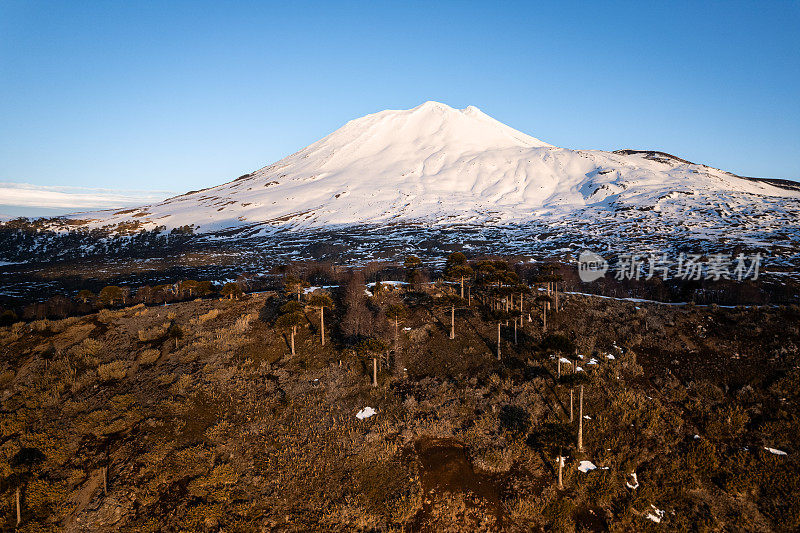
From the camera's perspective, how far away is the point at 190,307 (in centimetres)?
3834

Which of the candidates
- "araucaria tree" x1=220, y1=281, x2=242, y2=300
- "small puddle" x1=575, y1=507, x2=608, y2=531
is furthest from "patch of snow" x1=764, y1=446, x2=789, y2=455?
"araucaria tree" x1=220, y1=281, x2=242, y2=300

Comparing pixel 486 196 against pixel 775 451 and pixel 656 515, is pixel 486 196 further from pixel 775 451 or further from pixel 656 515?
pixel 656 515

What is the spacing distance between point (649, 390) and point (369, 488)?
18634 millimetres

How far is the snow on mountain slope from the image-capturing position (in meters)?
125

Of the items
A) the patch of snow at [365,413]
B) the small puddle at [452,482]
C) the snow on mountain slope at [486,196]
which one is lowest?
the small puddle at [452,482]

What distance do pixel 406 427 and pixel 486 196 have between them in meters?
149

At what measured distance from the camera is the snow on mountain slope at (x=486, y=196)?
125m

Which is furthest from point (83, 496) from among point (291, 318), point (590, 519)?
point (590, 519)

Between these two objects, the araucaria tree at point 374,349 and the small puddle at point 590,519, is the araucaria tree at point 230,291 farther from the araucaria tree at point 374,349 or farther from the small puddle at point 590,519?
the small puddle at point 590,519

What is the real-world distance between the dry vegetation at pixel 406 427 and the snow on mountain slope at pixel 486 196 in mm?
97153

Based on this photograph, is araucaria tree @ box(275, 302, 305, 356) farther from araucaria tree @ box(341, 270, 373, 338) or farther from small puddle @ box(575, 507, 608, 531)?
small puddle @ box(575, 507, 608, 531)

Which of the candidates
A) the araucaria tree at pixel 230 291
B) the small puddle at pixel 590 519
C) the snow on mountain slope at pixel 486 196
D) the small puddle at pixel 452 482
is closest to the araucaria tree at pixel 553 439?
the small puddle at pixel 590 519

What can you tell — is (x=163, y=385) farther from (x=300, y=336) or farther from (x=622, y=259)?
(x=622, y=259)

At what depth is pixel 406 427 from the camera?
21.7m
